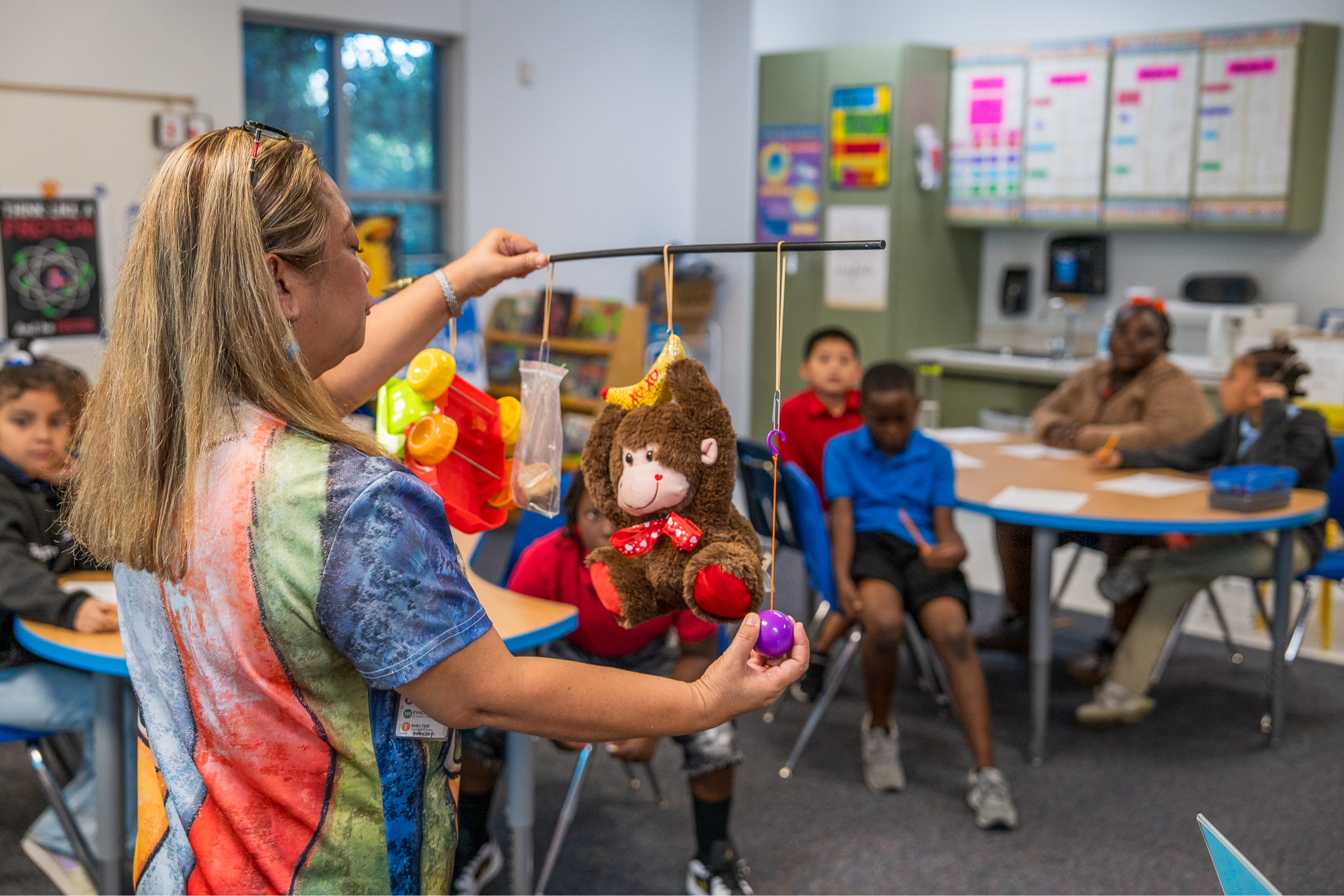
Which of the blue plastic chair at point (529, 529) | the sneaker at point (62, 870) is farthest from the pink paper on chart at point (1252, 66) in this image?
the sneaker at point (62, 870)

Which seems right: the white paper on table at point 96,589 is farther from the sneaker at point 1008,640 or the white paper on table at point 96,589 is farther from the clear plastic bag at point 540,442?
the sneaker at point 1008,640

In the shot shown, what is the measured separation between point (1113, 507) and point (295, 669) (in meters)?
2.36

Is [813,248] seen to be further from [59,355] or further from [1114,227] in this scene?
[1114,227]

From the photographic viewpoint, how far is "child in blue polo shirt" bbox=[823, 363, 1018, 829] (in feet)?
9.25

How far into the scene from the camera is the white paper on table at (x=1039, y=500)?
284 cm

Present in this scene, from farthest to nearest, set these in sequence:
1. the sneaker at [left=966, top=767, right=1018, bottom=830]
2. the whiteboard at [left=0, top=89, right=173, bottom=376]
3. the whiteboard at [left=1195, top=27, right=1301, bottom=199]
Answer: the whiteboard at [left=1195, top=27, right=1301, bottom=199] < the whiteboard at [left=0, top=89, right=173, bottom=376] < the sneaker at [left=966, top=767, right=1018, bottom=830]

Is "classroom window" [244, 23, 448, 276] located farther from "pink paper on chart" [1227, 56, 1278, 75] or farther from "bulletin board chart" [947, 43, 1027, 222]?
"pink paper on chart" [1227, 56, 1278, 75]

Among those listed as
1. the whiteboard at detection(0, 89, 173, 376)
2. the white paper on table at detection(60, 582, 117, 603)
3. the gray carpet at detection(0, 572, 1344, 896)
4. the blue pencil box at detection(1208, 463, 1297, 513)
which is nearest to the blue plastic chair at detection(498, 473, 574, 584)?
the gray carpet at detection(0, 572, 1344, 896)

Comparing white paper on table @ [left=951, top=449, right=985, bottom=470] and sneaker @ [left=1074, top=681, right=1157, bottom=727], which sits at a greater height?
white paper on table @ [left=951, top=449, right=985, bottom=470]

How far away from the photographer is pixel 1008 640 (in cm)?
365

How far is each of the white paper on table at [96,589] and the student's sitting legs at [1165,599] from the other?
2.50 m

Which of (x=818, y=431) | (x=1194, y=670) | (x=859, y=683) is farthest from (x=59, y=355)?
(x=1194, y=670)

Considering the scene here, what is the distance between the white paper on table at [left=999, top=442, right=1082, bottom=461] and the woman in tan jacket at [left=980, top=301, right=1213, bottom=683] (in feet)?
0.12

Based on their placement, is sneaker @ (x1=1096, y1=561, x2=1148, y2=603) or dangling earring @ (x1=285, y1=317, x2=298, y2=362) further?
sneaker @ (x1=1096, y1=561, x2=1148, y2=603)
